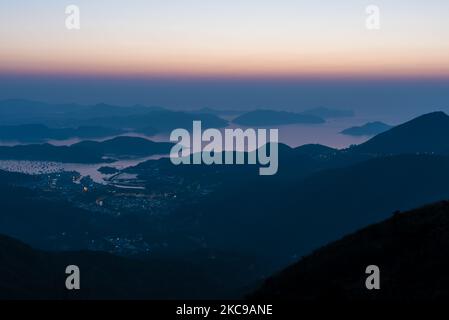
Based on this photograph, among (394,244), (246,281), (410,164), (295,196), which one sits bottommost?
(246,281)

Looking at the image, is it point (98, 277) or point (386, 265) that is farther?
point (98, 277)

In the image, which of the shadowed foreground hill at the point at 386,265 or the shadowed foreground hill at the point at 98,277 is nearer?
the shadowed foreground hill at the point at 386,265

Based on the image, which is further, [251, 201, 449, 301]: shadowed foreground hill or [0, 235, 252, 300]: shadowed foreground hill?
[0, 235, 252, 300]: shadowed foreground hill

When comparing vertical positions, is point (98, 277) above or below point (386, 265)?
below
